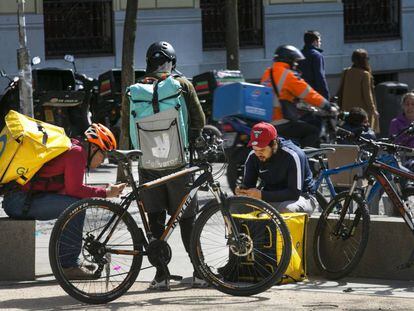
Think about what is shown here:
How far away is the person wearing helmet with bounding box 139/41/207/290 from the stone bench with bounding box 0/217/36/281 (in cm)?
85

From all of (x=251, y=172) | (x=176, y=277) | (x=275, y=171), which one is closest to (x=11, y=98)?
(x=251, y=172)

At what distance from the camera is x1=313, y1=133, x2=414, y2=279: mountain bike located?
8.64 m

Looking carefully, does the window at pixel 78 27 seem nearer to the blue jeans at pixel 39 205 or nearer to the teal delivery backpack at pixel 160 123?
the blue jeans at pixel 39 205

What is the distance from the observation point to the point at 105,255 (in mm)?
8031

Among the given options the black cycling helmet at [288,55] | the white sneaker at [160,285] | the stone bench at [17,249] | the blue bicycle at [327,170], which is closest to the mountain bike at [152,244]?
the white sneaker at [160,285]

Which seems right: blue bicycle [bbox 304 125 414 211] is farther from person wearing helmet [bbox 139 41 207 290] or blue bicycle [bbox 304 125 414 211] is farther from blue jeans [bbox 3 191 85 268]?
blue jeans [bbox 3 191 85 268]

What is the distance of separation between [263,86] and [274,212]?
340 cm

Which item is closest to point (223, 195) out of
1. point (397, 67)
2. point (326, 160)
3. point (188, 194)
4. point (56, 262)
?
point (188, 194)

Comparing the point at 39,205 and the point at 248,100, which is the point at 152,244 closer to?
the point at 39,205

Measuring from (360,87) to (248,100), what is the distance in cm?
389

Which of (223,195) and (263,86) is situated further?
(263,86)

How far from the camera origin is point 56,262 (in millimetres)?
7820

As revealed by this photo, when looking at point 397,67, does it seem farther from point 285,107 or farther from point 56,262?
point 56,262

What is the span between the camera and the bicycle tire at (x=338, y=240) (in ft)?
28.3
